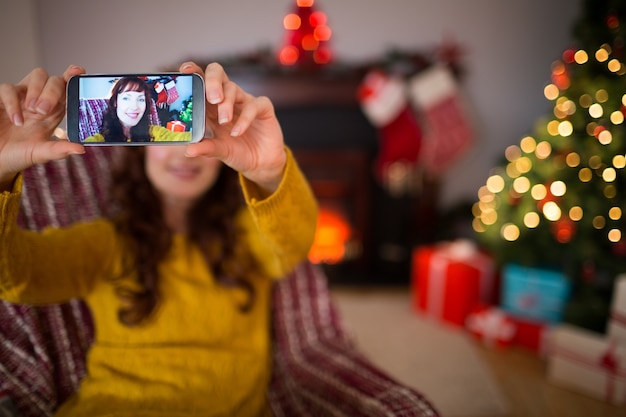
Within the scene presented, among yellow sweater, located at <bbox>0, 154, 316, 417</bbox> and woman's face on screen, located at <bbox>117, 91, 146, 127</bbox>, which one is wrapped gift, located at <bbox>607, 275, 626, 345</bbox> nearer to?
yellow sweater, located at <bbox>0, 154, 316, 417</bbox>

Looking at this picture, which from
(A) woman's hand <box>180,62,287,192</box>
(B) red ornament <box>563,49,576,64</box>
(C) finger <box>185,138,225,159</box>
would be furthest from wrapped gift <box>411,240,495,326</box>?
(C) finger <box>185,138,225,159</box>

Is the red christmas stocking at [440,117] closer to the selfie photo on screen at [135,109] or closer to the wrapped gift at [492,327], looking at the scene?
the wrapped gift at [492,327]

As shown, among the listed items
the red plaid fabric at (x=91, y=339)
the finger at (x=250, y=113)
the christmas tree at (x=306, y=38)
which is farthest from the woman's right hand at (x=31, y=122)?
the christmas tree at (x=306, y=38)

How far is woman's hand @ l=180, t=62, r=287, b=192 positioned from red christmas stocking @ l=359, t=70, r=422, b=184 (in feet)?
6.25

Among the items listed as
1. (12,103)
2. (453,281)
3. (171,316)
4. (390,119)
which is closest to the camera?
(12,103)

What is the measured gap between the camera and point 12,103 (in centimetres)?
63

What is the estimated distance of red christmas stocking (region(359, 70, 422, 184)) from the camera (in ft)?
8.35

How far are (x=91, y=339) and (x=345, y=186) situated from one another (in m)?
1.97

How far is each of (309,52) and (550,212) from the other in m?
1.57

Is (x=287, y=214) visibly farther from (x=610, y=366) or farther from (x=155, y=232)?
(x=610, y=366)

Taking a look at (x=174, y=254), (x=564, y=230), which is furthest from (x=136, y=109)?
(x=564, y=230)

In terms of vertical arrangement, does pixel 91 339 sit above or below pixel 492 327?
above

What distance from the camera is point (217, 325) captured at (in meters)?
0.96

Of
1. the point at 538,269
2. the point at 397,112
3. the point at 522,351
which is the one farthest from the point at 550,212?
the point at 397,112
